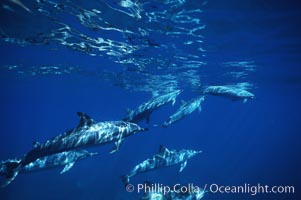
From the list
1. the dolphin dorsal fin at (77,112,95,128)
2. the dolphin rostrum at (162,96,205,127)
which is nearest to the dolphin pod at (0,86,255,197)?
the dolphin dorsal fin at (77,112,95,128)

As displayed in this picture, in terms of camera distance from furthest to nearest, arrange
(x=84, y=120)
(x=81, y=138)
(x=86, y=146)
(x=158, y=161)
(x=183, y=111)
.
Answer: (x=183, y=111)
(x=158, y=161)
(x=84, y=120)
(x=86, y=146)
(x=81, y=138)

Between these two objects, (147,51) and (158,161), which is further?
(147,51)

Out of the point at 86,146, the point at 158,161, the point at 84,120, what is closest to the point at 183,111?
the point at 158,161

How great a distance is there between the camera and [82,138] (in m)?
9.71

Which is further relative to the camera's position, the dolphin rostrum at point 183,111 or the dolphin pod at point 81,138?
the dolphin rostrum at point 183,111

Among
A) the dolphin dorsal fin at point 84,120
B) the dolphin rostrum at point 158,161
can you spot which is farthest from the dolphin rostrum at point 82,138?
the dolphin rostrum at point 158,161

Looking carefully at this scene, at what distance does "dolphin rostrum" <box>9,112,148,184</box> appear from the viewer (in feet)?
30.7

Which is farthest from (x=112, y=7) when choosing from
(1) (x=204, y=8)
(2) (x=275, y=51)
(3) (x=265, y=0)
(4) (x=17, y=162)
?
(2) (x=275, y=51)

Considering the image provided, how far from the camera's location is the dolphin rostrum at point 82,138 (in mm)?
9352

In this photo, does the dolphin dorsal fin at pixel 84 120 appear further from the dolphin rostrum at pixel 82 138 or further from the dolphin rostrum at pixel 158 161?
the dolphin rostrum at pixel 158 161

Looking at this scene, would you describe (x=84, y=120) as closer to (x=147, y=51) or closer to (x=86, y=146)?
(x=86, y=146)

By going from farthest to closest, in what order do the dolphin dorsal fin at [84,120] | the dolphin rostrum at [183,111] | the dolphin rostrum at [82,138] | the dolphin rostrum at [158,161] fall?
the dolphin rostrum at [183,111] → the dolphin rostrum at [158,161] → the dolphin dorsal fin at [84,120] → the dolphin rostrum at [82,138]

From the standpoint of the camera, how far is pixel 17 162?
406 inches

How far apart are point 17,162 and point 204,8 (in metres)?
11.0
